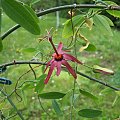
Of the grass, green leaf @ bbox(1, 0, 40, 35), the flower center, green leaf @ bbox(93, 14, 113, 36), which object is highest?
green leaf @ bbox(1, 0, 40, 35)

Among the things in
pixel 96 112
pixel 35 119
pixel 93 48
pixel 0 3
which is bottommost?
pixel 35 119

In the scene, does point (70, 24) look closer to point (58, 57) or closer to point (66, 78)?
point (58, 57)

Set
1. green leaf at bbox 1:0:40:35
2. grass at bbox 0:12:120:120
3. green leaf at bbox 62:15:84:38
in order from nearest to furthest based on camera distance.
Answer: green leaf at bbox 1:0:40:35 < green leaf at bbox 62:15:84:38 < grass at bbox 0:12:120:120

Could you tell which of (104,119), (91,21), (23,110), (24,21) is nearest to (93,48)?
(91,21)

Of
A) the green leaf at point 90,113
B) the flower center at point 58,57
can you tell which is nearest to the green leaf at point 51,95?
the green leaf at point 90,113

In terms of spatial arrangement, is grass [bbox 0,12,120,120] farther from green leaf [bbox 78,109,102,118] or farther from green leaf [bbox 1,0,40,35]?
green leaf [bbox 1,0,40,35]

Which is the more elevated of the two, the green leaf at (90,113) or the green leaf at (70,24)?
the green leaf at (70,24)

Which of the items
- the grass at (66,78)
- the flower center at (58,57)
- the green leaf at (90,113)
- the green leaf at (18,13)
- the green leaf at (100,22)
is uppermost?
the green leaf at (18,13)

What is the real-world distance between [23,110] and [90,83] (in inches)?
31.4

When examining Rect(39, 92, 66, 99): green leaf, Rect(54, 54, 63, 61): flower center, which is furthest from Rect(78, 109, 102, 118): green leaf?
Rect(54, 54, 63, 61): flower center

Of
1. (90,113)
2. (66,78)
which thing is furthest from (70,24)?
(66,78)

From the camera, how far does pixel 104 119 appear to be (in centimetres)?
244

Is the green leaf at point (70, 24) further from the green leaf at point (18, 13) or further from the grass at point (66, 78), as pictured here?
the green leaf at point (18, 13)

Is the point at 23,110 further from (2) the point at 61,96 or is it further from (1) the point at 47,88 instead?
(2) the point at 61,96
